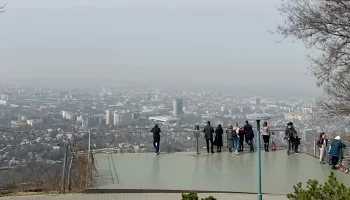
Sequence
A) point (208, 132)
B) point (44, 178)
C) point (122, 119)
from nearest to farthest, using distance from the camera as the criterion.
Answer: point (44, 178) < point (208, 132) < point (122, 119)

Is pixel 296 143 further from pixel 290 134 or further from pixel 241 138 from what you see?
pixel 241 138

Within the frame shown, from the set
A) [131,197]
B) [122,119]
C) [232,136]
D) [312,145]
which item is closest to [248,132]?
[232,136]

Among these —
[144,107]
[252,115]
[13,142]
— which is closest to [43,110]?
[144,107]

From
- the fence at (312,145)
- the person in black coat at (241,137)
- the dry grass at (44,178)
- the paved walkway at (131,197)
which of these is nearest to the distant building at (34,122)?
the dry grass at (44,178)

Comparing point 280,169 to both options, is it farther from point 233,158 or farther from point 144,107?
point 144,107

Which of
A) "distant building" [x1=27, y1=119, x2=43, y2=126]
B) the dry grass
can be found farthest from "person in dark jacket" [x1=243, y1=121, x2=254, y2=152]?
"distant building" [x1=27, y1=119, x2=43, y2=126]

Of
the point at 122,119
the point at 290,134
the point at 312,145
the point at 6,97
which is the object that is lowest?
the point at 312,145

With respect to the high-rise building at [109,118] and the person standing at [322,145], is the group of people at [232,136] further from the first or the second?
the high-rise building at [109,118]
